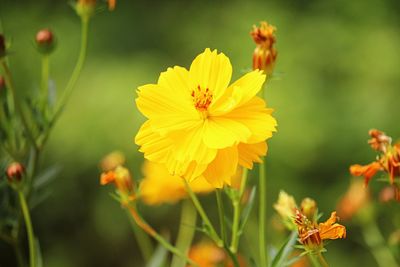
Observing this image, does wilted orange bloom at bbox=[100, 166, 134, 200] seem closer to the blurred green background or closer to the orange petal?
the orange petal

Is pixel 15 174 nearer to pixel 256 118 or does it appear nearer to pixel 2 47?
pixel 2 47

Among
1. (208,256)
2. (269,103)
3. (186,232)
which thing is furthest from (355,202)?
(269,103)

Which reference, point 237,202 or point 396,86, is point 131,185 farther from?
point 396,86

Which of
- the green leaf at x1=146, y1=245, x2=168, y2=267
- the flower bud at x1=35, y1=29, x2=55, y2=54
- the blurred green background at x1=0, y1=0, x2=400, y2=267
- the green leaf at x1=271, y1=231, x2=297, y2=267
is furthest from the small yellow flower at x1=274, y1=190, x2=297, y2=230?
the blurred green background at x1=0, y1=0, x2=400, y2=267

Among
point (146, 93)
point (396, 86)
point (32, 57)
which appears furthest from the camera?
point (32, 57)

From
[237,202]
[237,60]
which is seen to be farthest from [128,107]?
[237,202]

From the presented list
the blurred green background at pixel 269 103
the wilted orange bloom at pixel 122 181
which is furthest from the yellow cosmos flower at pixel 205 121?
the blurred green background at pixel 269 103

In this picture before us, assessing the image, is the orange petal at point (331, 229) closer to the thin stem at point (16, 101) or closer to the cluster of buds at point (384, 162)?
the cluster of buds at point (384, 162)
